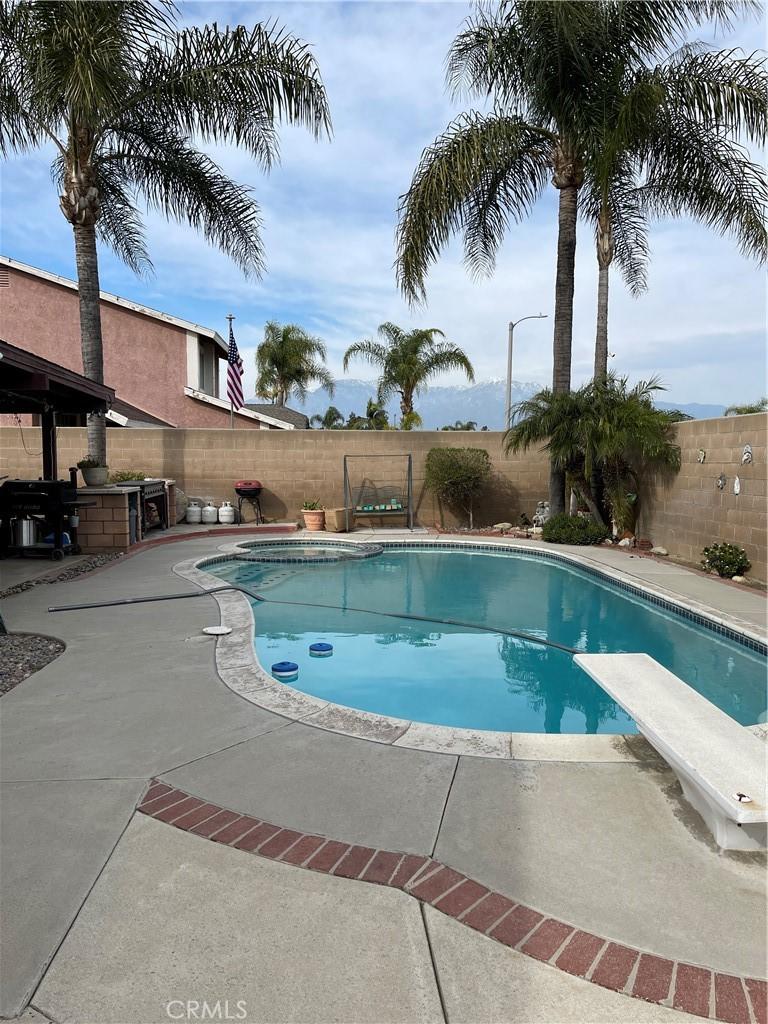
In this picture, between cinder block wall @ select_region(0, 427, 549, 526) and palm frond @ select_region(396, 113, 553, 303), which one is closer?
palm frond @ select_region(396, 113, 553, 303)

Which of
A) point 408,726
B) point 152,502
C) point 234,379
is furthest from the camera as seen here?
point 234,379

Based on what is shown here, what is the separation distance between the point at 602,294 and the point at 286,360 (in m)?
25.5

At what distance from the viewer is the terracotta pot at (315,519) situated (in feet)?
48.9

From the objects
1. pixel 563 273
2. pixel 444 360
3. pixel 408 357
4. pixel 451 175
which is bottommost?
pixel 563 273

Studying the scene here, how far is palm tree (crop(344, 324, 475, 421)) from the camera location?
97.6 feet

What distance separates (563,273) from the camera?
1310 centimetres

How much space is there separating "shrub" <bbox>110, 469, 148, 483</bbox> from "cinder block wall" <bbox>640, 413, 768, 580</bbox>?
10.6 metres

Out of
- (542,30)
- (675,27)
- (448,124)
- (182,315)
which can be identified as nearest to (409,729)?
(448,124)

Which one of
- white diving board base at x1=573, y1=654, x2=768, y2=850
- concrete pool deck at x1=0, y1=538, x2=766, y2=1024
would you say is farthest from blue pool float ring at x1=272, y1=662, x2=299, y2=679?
white diving board base at x1=573, y1=654, x2=768, y2=850

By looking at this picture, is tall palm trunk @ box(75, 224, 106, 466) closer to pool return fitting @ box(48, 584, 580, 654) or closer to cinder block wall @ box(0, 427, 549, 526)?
cinder block wall @ box(0, 427, 549, 526)

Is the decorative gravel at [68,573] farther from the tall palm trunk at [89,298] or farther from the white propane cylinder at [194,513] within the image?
the white propane cylinder at [194,513]

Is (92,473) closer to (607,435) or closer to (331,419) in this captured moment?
(607,435)

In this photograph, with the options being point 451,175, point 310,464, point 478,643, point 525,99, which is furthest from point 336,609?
point 525,99

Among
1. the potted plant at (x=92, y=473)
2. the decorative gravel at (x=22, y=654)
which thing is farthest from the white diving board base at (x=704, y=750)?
the potted plant at (x=92, y=473)
